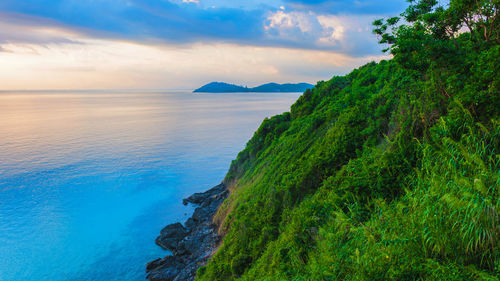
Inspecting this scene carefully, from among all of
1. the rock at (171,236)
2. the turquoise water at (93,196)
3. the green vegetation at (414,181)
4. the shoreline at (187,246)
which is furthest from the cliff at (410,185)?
the turquoise water at (93,196)

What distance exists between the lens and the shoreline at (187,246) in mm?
17844

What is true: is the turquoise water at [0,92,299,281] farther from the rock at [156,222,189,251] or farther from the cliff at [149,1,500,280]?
the cliff at [149,1,500,280]

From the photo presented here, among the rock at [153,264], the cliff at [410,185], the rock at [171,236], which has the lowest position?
the rock at [153,264]

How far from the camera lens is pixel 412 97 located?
973 cm

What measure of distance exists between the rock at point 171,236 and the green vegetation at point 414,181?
1019cm

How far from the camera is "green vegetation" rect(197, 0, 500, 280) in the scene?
466 cm

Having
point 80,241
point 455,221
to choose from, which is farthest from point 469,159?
point 80,241

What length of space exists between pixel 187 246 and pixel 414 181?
701 inches

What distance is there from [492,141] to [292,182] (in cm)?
827

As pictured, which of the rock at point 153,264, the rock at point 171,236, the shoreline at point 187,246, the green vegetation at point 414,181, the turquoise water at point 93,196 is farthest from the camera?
the rock at point 171,236

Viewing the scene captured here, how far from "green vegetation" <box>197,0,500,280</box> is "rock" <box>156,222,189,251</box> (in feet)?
33.4

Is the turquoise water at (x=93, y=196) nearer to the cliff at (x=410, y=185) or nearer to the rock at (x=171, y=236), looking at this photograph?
the rock at (x=171, y=236)

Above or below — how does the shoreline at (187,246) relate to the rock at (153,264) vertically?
above

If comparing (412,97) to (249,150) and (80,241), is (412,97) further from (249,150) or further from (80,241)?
(80,241)
